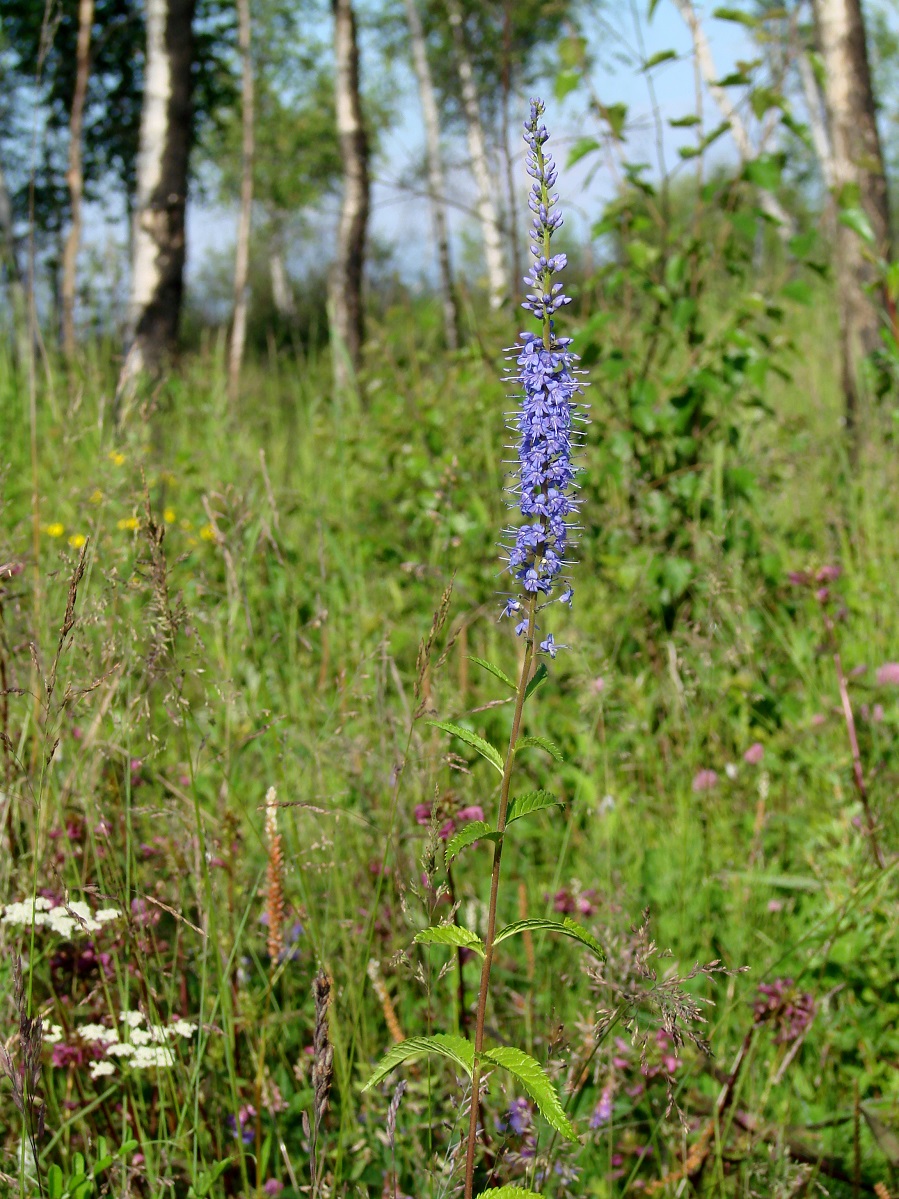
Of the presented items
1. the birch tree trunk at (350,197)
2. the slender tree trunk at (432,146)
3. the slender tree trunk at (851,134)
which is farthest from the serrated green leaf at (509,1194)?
the slender tree trunk at (432,146)

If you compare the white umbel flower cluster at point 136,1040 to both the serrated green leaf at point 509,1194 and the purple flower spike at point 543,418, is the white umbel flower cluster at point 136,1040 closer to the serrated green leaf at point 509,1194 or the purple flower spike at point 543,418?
the serrated green leaf at point 509,1194

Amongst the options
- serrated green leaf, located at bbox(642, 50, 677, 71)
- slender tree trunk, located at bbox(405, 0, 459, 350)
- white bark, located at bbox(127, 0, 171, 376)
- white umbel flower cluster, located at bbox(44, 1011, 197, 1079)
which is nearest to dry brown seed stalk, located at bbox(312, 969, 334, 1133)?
white umbel flower cluster, located at bbox(44, 1011, 197, 1079)

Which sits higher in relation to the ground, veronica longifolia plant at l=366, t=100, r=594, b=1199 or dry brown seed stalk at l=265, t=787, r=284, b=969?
veronica longifolia plant at l=366, t=100, r=594, b=1199

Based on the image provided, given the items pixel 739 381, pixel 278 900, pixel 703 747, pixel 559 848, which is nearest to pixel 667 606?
pixel 703 747

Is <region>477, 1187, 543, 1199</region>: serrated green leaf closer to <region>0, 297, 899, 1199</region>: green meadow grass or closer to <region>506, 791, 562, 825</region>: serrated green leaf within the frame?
<region>0, 297, 899, 1199</region>: green meadow grass

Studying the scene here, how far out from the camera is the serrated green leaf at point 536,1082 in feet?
2.72

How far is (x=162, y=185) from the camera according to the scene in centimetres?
691

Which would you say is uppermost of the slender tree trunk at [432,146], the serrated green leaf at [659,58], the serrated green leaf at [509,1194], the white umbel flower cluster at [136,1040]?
the slender tree trunk at [432,146]

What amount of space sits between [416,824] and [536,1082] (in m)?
1.03

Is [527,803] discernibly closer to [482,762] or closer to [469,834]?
[469,834]

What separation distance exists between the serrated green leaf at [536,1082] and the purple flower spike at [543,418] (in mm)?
369

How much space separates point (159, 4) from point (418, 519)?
18.7ft

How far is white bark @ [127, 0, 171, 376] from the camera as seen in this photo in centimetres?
673

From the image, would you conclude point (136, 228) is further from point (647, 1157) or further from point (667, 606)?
point (647, 1157)
